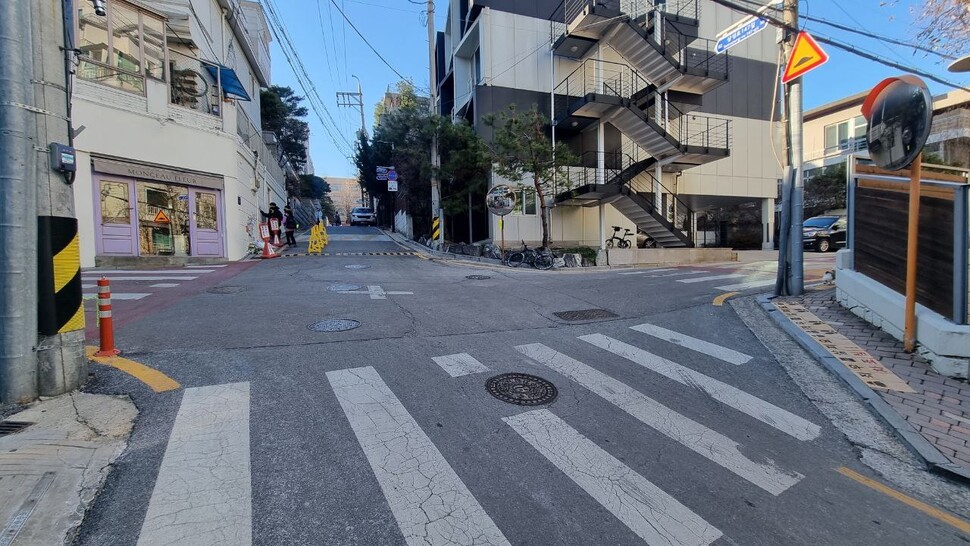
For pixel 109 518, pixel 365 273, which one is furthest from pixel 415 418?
pixel 365 273

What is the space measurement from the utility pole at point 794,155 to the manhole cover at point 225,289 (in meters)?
11.3

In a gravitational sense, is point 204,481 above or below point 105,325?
below

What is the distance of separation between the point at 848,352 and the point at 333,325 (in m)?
7.00

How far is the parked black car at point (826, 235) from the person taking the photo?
21.4 m

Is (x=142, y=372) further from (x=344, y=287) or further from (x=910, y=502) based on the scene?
(x=910, y=502)

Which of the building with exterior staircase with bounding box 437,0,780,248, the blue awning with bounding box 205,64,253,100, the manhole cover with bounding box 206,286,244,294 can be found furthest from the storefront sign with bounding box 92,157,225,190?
the building with exterior staircase with bounding box 437,0,780,248

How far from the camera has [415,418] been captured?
3.89 metres

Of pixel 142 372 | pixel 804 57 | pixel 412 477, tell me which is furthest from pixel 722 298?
pixel 142 372

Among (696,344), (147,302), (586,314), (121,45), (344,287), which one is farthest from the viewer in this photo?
(121,45)

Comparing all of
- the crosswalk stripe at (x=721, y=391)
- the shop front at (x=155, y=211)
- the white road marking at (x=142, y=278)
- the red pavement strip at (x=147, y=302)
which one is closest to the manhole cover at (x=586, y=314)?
the crosswalk stripe at (x=721, y=391)

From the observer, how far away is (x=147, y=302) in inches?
321

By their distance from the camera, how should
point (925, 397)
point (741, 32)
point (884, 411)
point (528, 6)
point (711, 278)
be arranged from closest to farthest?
1. point (884, 411)
2. point (925, 397)
3. point (741, 32)
4. point (711, 278)
5. point (528, 6)

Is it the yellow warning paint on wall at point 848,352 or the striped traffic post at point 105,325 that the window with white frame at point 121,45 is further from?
the yellow warning paint on wall at point 848,352

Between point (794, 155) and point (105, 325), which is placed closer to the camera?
point (105, 325)
